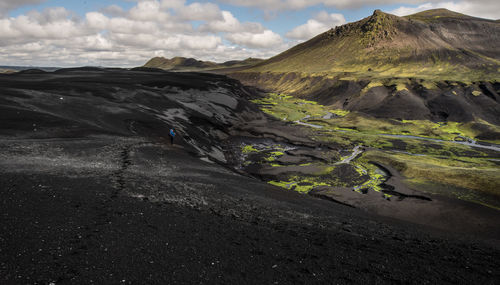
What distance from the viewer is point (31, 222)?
14055 mm

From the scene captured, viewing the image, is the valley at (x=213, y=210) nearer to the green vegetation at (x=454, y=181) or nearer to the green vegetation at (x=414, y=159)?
the green vegetation at (x=454, y=181)

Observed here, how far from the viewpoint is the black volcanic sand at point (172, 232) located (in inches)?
485

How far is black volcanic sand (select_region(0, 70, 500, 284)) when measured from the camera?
12320 mm

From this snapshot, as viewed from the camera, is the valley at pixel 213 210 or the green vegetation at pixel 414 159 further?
the green vegetation at pixel 414 159

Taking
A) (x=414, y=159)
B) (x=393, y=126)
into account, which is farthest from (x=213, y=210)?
(x=393, y=126)

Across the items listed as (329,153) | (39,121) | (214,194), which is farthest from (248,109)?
(214,194)

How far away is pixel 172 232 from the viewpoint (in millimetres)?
15906

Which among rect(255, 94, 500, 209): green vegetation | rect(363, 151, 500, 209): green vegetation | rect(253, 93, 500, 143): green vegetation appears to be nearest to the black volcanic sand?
rect(255, 94, 500, 209): green vegetation

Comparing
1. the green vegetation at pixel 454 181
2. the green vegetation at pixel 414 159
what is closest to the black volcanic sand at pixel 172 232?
the green vegetation at pixel 414 159

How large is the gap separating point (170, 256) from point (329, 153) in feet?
202

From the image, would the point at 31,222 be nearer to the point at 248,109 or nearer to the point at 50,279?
the point at 50,279

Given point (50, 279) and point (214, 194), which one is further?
point (214, 194)

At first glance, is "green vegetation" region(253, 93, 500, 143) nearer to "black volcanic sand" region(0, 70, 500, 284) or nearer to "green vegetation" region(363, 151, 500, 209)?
"green vegetation" region(363, 151, 500, 209)

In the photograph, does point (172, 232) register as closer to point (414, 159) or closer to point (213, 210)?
point (213, 210)
